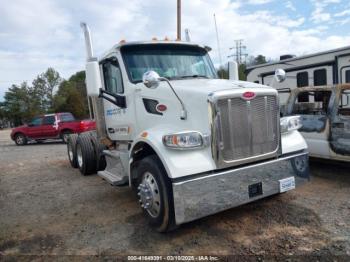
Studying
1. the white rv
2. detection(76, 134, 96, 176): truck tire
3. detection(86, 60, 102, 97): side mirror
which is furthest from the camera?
the white rv

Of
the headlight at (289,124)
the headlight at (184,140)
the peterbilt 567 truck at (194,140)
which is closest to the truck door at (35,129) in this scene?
the peterbilt 567 truck at (194,140)

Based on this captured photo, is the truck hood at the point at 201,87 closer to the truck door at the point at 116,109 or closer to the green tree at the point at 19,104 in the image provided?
the truck door at the point at 116,109

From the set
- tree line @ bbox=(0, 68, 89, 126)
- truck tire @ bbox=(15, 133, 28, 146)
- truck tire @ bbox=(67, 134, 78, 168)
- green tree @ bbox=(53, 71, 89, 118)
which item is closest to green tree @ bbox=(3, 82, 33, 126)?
tree line @ bbox=(0, 68, 89, 126)

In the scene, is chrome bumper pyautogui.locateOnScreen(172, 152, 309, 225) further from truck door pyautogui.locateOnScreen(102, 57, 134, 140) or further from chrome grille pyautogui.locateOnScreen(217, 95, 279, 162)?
truck door pyautogui.locateOnScreen(102, 57, 134, 140)

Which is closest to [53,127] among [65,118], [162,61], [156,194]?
[65,118]

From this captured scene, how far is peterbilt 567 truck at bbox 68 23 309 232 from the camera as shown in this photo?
3.60 meters

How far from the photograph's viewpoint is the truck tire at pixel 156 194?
3664 mm

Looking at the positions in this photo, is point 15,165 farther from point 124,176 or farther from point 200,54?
point 200,54

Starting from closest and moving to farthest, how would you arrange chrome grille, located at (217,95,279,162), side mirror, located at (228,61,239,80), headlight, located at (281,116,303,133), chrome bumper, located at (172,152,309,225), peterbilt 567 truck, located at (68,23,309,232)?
chrome bumper, located at (172,152,309,225) → peterbilt 567 truck, located at (68,23,309,232) → chrome grille, located at (217,95,279,162) → headlight, located at (281,116,303,133) → side mirror, located at (228,61,239,80)

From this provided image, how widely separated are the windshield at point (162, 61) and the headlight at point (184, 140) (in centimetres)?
153

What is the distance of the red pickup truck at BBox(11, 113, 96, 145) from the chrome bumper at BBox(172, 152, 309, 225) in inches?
527

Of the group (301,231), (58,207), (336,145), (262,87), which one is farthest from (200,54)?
(58,207)

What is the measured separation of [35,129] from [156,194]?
16.2m

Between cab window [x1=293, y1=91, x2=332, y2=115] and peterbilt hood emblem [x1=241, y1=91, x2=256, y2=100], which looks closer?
peterbilt hood emblem [x1=241, y1=91, x2=256, y2=100]
